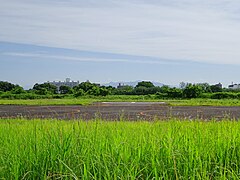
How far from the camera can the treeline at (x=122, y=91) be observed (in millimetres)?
38656

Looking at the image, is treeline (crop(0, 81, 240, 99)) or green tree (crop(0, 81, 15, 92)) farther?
green tree (crop(0, 81, 15, 92))

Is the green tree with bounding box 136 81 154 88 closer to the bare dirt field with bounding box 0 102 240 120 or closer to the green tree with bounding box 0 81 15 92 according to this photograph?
the green tree with bounding box 0 81 15 92

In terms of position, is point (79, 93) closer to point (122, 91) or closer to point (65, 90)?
point (65, 90)

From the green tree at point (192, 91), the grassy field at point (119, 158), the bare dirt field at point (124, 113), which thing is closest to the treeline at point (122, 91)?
the green tree at point (192, 91)

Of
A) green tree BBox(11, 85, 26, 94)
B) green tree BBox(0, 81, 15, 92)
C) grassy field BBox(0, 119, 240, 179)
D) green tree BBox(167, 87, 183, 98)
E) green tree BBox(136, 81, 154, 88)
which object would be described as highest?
green tree BBox(136, 81, 154, 88)

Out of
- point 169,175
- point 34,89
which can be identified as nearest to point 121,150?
point 169,175

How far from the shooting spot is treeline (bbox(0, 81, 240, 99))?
3866 centimetres

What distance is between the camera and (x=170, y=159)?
13.2ft

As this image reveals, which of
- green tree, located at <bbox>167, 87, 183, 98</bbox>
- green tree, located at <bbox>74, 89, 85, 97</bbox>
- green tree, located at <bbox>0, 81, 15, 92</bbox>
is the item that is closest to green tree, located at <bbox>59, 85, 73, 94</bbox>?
green tree, located at <bbox>74, 89, 85, 97</bbox>

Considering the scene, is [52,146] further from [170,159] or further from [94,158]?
[170,159]

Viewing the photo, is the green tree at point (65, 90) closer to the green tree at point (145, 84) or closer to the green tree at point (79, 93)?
the green tree at point (79, 93)

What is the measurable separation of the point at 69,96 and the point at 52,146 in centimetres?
3672

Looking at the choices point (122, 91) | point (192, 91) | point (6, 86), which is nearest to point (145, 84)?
point (122, 91)

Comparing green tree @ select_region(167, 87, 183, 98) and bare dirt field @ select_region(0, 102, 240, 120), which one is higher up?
green tree @ select_region(167, 87, 183, 98)
